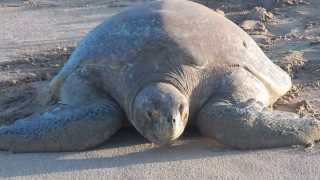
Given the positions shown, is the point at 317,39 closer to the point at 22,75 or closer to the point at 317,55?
the point at 317,55

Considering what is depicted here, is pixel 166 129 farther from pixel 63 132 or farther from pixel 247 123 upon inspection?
pixel 63 132

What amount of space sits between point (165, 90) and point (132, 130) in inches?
18.7

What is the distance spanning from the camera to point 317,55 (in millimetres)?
5691

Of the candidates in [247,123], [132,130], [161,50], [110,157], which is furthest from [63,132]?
[247,123]

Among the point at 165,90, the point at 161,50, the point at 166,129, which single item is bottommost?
the point at 166,129

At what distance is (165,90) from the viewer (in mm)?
3785

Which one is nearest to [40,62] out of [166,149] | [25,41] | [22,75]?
[22,75]

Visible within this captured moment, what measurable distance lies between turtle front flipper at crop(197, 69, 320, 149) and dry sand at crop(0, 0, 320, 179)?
6cm

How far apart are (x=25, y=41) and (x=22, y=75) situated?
1.38 m

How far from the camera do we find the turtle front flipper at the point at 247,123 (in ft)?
12.1

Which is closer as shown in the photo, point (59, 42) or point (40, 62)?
point (40, 62)

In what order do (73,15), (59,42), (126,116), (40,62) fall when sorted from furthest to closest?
(73,15), (59,42), (40,62), (126,116)

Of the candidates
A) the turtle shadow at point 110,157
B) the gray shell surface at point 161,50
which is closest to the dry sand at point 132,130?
the turtle shadow at point 110,157

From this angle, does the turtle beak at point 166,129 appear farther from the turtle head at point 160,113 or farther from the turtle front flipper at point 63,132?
the turtle front flipper at point 63,132
